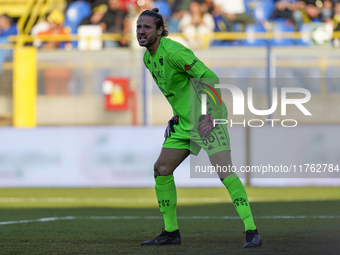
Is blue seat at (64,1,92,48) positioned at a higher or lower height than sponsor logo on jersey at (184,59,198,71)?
higher

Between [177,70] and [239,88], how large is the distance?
671cm

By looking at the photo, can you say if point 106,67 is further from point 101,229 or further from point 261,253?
point 261,253

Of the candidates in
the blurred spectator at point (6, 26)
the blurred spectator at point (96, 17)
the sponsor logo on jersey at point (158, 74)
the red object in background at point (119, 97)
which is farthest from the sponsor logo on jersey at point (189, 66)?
the blurred spectator at point (6, 26)

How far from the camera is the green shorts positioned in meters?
4.89

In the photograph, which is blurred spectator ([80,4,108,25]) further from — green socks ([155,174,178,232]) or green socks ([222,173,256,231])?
green socks ([222,173,256,231])

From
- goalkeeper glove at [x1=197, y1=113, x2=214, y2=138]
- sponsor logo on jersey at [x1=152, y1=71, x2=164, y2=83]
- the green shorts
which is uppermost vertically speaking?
sponsor logo on jersey at [x1=152, y1=71, x2=164, y2=83]

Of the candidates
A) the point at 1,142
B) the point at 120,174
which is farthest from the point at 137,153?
the point at 1,142

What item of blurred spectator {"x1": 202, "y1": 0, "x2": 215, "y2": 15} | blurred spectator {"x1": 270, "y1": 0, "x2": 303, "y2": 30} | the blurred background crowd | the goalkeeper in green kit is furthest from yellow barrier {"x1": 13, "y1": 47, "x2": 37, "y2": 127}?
the goalkeeper in green kit

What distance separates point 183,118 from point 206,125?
0.28 metres

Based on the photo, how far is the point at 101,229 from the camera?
248 inches

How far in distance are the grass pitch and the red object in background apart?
61.0 inches

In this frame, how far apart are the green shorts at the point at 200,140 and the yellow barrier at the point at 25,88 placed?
23.3 feet

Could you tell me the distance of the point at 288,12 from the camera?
15.0 m

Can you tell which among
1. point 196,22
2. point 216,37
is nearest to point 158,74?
point 216,37
